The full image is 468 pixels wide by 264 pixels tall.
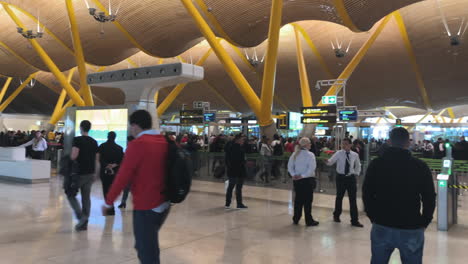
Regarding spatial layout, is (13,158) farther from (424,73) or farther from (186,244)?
(424,73)

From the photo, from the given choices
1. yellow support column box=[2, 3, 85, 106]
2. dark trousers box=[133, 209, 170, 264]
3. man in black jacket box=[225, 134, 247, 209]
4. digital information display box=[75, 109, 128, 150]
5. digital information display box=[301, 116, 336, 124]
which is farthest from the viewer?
yellow support column box=[2, 3, 85, 106]

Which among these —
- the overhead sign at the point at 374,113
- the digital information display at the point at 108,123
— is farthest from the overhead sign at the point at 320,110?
the digital information display at the point at 108,123

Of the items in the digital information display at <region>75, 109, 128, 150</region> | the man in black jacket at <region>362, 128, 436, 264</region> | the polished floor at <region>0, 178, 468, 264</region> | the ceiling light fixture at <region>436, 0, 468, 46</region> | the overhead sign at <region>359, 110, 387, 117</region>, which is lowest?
the polished floor at <region>0, 178, 468, 264</region>

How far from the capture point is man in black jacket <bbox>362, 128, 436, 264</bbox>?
320cm

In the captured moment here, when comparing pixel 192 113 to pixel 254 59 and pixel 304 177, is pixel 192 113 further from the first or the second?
pixel 304 177

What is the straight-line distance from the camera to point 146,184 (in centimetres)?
342

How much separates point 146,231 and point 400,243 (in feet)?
6.79

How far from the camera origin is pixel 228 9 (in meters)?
21.4

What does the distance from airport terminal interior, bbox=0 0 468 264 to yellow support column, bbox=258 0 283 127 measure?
0.06m

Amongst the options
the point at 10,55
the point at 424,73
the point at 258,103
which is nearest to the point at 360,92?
the point at 424,73

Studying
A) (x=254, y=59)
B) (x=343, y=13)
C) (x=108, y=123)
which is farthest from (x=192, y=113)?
(x=254, y=59)

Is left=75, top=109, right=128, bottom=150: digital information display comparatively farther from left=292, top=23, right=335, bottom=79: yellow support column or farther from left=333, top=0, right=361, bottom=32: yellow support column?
left=292, top=23, right=335, bottom=79: yellow support column

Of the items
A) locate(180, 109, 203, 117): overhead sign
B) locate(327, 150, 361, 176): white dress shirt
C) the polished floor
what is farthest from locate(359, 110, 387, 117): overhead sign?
locate(327, 150, 361, 176): white dress shirt

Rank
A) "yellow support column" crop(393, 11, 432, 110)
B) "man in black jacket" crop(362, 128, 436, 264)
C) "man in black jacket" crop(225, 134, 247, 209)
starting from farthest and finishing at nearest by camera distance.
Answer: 1. "yellow support column" crop(393, 11, 432, 110)
2. "man in black jacket" crop(225, 134, 247, 209)
3. "man in black jacket" crop(362, 128, 436, 264)
